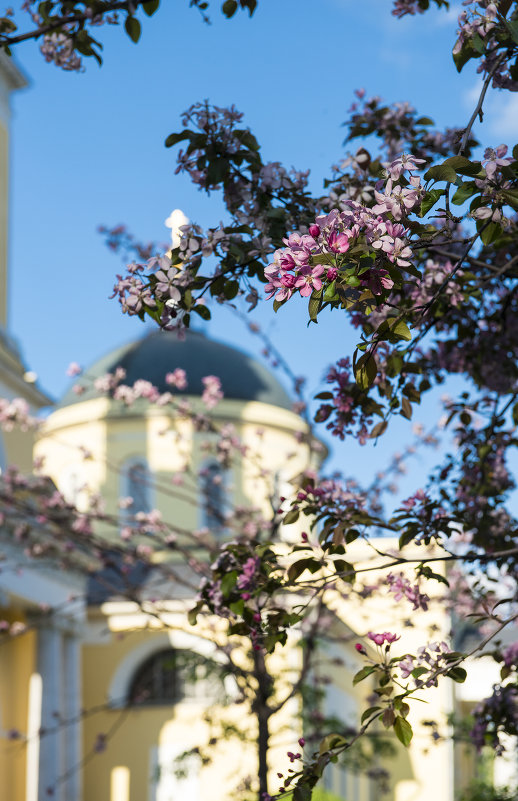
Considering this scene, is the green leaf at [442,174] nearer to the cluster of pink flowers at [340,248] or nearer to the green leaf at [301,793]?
the cluster of pink flowers at [340,248]

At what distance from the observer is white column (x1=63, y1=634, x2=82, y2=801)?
2131 centimetres

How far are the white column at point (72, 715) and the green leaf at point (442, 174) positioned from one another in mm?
19558

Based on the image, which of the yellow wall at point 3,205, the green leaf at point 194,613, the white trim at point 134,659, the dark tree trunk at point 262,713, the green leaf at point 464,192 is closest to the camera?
the green leaf at point 464,192

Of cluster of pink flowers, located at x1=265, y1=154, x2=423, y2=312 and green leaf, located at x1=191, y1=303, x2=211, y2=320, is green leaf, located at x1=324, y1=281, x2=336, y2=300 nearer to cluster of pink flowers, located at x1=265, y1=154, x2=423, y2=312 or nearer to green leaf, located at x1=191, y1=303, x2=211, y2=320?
cluster of pink flowers, located at x1=265, y1=154, x2=423, y2=312

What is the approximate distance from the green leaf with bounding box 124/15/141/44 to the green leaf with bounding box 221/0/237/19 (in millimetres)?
475

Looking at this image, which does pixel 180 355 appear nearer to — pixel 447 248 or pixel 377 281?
pixel 447 248

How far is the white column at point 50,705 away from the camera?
2011 cm

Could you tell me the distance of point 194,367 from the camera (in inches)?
1066

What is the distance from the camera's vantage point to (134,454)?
25.8m

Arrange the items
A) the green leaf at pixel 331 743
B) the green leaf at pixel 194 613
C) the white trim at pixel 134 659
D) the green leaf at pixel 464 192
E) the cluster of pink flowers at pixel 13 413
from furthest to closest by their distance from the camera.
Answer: the white trim at pixel 134 659 < the cluster of pink flowers at pixel 13 413 < the green leaf at pixel 194 613 < the green leaf at pixel 331 743 < the green leaf at pixel 464 192

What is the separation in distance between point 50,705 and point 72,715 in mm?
1453

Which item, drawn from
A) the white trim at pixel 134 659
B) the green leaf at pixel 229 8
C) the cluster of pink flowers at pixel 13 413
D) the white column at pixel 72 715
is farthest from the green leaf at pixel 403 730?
the white trim at pixel 134 659

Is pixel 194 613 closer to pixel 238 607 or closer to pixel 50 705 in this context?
pixel 238 607

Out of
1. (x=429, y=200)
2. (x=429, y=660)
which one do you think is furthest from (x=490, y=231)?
(x=429, y=660)
